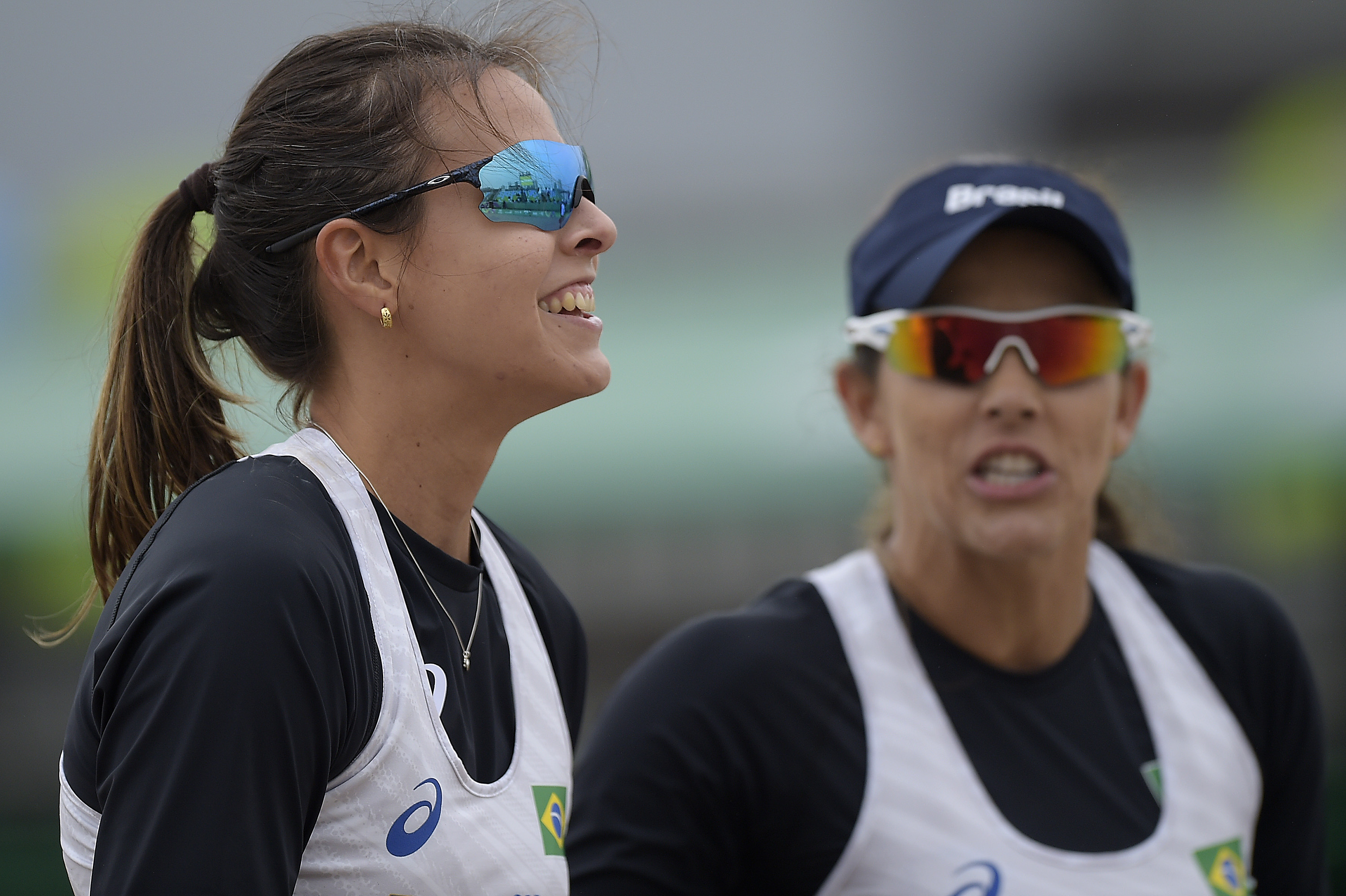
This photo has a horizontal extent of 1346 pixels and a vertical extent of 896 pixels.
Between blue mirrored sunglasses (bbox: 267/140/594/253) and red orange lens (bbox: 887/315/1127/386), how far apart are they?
1016mm

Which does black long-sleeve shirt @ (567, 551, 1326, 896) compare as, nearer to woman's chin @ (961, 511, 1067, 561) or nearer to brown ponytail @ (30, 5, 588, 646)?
woman's chin @ (961, 511, 1067, 561)

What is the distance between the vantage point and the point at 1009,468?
2.50 metres

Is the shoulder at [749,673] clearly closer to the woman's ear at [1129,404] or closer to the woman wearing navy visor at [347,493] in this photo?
the woman wearing navy visor at [347,493]

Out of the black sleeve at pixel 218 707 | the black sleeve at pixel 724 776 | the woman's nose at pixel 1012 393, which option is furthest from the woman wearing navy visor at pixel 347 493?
the woman's nose at pixel 1012 393

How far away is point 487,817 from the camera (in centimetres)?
157

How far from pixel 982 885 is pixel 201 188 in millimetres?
1598

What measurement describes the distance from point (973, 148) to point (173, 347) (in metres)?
11.0

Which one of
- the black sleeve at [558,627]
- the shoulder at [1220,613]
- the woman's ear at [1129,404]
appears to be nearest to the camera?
the black sleeve at [558,627]

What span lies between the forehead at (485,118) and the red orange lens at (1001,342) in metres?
1.01

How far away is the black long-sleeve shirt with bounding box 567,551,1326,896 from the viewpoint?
2262 millimetres

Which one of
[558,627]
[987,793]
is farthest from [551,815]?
[987,793]

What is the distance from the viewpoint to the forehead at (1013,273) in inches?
101

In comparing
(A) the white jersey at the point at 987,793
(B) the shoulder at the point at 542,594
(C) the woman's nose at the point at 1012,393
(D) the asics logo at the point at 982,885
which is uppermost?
(C) the woman's nose at the point at 1012,393

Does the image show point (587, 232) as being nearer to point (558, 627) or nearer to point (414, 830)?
point (558, 627)
